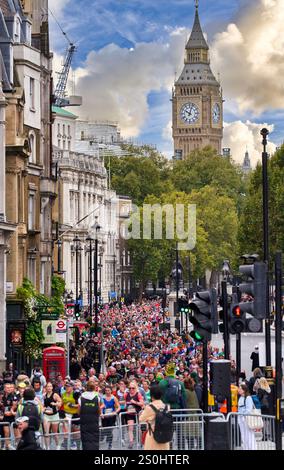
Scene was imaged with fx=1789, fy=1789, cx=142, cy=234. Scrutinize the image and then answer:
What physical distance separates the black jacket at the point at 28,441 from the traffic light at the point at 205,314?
4857mm

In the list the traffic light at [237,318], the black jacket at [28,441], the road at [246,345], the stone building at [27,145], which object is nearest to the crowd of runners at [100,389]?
the black jacket at [28,441]

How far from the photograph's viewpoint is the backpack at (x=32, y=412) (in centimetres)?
2508

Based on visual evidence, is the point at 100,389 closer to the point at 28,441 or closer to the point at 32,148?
the point at 28,441

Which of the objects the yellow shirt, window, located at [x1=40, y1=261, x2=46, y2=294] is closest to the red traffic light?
the yellow shirt

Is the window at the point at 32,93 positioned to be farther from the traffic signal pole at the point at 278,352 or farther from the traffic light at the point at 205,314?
the traffic light at the point at 205,314

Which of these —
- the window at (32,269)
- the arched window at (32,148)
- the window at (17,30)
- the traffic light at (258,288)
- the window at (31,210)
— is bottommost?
the traffic light at (258,288)

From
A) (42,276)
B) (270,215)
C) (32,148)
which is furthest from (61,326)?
(270,215)

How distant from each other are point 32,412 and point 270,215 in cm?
9607

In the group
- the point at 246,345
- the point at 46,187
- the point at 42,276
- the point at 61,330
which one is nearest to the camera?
the point at 61,330

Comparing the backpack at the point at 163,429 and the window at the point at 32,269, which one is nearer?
the backpack at the point at 163,429

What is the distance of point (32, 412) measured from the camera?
84.3 feet
